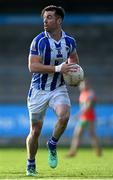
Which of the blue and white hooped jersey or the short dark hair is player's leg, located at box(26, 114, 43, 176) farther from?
the short dark hair

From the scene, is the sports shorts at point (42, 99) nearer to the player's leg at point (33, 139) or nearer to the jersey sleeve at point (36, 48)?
the player's leg at point (33, 139)

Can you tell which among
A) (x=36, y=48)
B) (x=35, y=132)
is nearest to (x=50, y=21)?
(x=36, y=48)

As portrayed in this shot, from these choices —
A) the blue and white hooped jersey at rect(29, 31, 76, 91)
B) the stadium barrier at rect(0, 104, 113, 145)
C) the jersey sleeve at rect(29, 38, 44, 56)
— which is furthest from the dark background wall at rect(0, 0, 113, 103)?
the jersey sleeve at rect(29, 38, 44, 56)

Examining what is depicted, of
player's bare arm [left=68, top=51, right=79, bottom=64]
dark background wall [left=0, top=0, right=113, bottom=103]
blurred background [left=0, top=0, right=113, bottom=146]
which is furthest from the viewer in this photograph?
dark background wall [left=0, top=0, right=113, bottom=103]

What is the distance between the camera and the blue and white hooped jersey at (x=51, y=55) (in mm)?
12570

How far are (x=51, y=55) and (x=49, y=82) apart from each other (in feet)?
1.41

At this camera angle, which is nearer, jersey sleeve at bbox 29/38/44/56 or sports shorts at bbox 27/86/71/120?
jersey sleeve at bbox 29/38/44/56

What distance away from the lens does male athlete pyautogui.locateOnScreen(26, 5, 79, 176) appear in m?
12.5

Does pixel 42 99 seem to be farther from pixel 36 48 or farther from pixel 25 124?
pixel 25 124

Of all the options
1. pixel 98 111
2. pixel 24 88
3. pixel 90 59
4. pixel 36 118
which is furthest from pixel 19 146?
pixel 36 118

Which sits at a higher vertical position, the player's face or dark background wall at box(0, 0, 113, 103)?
the player's face

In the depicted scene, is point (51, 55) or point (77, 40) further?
point (77, 40)

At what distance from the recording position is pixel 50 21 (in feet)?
41.2

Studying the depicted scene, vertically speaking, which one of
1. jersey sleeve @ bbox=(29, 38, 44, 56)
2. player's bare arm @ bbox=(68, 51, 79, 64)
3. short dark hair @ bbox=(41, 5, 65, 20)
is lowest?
player's bare arm @ bbox=(68, 51, 79, 64)
